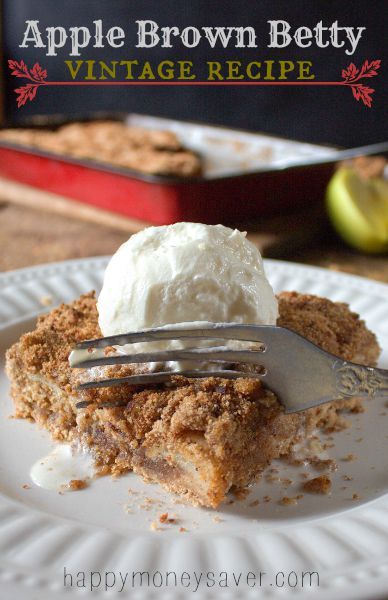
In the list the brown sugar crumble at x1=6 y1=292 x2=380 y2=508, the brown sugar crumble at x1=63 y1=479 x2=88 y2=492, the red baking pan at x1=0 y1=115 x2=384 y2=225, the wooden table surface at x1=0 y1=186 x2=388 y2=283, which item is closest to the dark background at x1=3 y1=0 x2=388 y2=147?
the red baking pan at x1=0 y1=115 x2=384 y2=225

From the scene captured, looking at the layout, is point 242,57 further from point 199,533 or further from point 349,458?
point 199,533

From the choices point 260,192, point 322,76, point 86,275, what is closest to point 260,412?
point 86,275

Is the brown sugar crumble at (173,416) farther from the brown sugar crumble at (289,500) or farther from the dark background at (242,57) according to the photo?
the dark background at (242,57)

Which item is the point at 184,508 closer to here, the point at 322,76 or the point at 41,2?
the point at 322,76

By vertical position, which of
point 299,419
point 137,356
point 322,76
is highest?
point 322,76

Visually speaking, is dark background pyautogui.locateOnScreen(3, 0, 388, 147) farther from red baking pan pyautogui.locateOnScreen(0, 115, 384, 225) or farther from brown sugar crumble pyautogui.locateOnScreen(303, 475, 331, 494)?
brown sugar crumble pyautogui.locateOnScreen(303, 475, 331, 494)

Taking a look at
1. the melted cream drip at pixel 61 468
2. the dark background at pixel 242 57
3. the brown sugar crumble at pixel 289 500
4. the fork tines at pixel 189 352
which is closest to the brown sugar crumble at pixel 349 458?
the brown sugar crumble at pixel 289 500
